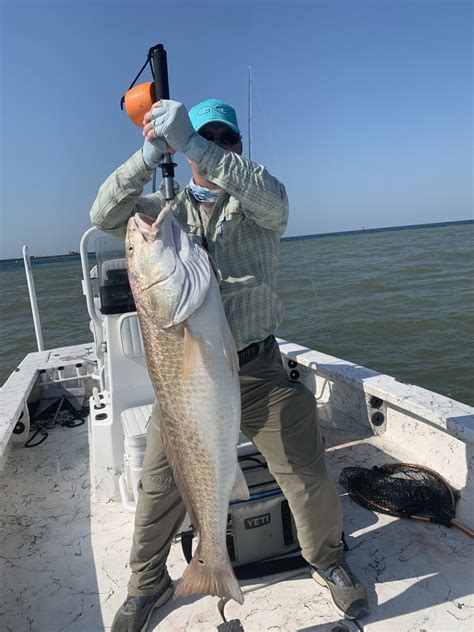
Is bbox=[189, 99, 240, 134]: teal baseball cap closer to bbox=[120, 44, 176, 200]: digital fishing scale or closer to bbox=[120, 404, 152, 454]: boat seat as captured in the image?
bbox=[120, 44, 176, 200]: digital fishing scale

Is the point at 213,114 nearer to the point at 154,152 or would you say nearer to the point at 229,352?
the point at 154,152

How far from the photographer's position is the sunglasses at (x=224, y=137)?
98.8 inches

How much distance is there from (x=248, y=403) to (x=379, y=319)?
11.3 meters

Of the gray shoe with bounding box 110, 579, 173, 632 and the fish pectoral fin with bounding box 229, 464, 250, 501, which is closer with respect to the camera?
the fish pectoral fin with bounding box 229, 464, 250, 501

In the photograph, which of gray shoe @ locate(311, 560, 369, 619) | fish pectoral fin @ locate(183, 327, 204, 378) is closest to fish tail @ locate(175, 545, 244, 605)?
gray shoe @ locate(311, 560, 369, 619)

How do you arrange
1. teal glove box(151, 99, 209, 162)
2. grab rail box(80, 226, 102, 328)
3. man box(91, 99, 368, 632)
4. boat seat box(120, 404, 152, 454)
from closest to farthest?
teal glove box(151, 99, 209, 162), man box(91, 99, 368, 632), boat seat box(120, 404, 152, 454), grab rail box(80, 226, 102, 328)

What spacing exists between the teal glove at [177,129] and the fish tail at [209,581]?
6.25ft

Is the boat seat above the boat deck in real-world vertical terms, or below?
above

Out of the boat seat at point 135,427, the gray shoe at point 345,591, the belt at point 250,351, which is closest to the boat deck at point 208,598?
the gray shoe at point 345,591

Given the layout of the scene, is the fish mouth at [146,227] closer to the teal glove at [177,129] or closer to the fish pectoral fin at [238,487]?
the teal glove at [177,129]

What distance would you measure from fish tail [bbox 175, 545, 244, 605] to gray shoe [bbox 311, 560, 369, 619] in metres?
0.64

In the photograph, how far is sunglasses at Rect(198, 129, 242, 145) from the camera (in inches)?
98.8

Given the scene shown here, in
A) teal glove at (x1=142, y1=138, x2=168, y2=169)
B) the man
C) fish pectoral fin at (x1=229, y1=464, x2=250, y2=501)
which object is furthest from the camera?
the man

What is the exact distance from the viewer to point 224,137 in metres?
2.53
